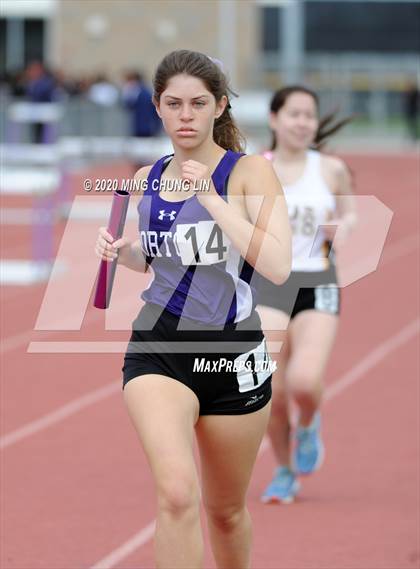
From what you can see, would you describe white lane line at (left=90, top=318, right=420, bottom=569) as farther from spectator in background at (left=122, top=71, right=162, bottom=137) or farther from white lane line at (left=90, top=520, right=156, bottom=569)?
spectator in background at (left=122, top=71, right=162, bottom=137)

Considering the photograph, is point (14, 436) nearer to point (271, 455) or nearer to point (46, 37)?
point (271, 455)

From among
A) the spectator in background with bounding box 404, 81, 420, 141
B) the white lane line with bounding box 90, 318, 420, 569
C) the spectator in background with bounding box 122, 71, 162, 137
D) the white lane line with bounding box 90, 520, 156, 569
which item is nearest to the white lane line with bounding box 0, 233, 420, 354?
the white lane line with bounding box 90, 318, 420, 569

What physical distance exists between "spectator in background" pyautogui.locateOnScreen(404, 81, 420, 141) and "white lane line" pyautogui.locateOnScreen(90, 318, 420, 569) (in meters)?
27.9

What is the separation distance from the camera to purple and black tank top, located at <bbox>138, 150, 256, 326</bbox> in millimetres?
4301

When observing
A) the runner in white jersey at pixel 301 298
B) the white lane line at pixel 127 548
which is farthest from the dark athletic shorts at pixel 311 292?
the white lane line at pixel 127 548

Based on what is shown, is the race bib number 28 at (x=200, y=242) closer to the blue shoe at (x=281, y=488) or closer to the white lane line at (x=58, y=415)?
the blue shoe at (x=281, y=488)

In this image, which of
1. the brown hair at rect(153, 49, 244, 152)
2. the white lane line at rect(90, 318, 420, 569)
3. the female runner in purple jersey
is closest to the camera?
the female runner in purple jersey

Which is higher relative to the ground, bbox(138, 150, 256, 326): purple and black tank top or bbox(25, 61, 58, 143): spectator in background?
bbox(138, 150, 256, 326): purple and black tank top

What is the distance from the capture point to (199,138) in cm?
437

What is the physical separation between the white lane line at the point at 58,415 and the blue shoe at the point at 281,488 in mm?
1673

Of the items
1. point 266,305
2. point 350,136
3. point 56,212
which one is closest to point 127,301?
point 266,305

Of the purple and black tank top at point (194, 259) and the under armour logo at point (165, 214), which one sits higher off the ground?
the under armour logo at point (165, 214)

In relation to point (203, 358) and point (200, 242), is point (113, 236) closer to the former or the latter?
point (200, 242)

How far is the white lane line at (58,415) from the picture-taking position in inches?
305
